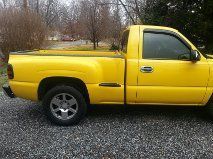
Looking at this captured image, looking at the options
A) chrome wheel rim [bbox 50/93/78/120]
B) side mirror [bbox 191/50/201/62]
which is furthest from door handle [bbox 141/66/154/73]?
chrome wheel rim [bbox 50/93/78/120]

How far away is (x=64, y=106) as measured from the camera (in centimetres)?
570

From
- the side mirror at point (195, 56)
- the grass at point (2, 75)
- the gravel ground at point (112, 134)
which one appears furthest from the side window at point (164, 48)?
the grass at point (2, 75)

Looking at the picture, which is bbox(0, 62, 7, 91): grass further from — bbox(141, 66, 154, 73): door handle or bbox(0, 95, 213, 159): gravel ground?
bbox(141, 66, 154, 73): door handle

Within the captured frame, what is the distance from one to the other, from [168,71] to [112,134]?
4.71ft

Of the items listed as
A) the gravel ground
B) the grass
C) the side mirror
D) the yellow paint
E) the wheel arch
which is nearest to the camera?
the gravel ground

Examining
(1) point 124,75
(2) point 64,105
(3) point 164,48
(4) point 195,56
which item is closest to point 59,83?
(2) point 64,105

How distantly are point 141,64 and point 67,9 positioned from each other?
63382 millimetres

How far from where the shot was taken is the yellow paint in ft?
18.0

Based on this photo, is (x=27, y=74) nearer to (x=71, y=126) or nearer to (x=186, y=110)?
(x=71, y=126)

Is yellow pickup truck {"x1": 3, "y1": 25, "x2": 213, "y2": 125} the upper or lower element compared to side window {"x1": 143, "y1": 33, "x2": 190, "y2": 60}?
lower

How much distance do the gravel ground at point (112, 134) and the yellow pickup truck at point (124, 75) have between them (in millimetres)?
409

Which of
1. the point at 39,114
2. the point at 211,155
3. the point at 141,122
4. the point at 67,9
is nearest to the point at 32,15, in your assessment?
the point at 39,114

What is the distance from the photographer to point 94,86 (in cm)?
557

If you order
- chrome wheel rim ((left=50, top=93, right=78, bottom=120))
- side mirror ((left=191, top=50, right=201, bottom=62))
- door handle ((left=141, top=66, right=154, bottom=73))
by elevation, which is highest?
side mirror ((left=191, top=50, right=201, bottom=62))
